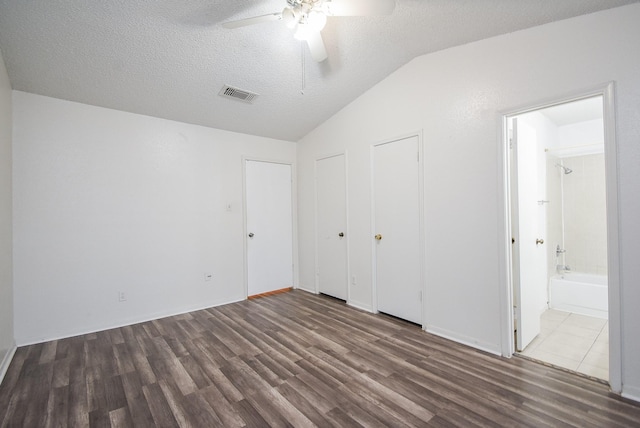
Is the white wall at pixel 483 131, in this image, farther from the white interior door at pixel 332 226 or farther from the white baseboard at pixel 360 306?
the white interior door at pixel 332 226

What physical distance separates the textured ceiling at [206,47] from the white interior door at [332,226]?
3.38 feet

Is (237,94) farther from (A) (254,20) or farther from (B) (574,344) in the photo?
(B) (574,344)

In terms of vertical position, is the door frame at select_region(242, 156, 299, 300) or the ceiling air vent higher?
the ceiling air vent

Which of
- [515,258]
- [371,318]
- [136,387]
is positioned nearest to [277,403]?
[136,387]

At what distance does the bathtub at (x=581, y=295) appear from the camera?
3273 mm

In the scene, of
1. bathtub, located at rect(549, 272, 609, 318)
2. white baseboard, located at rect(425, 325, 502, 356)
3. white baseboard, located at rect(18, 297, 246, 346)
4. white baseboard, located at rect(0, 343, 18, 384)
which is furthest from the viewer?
bathtub, located at rect(549, 272, 609, 318)

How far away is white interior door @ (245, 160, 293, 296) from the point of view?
166 inches

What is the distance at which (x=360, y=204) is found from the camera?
3.61 metres

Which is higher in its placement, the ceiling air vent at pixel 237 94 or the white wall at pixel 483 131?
the ceiling air vent at pixel 237 94

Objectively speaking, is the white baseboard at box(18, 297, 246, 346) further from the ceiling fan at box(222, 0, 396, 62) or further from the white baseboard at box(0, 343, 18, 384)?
the ceiling fan at box(222, 0, 396, 62)

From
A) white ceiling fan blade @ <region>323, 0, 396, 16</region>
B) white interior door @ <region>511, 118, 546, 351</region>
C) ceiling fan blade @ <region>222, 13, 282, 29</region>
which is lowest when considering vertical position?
white interior door @ <region>511, 118, 546, 351</region>

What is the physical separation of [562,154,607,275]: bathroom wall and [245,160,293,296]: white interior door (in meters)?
4.17

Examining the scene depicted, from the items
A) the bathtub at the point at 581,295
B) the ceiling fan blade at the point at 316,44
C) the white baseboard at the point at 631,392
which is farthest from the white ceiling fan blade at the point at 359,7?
the bathtub at the point at 581,295

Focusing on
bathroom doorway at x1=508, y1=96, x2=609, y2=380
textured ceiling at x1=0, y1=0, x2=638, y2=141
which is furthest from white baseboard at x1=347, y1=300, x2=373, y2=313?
textured ceiling at x1=0, y1=0, x2=638, y2=141
